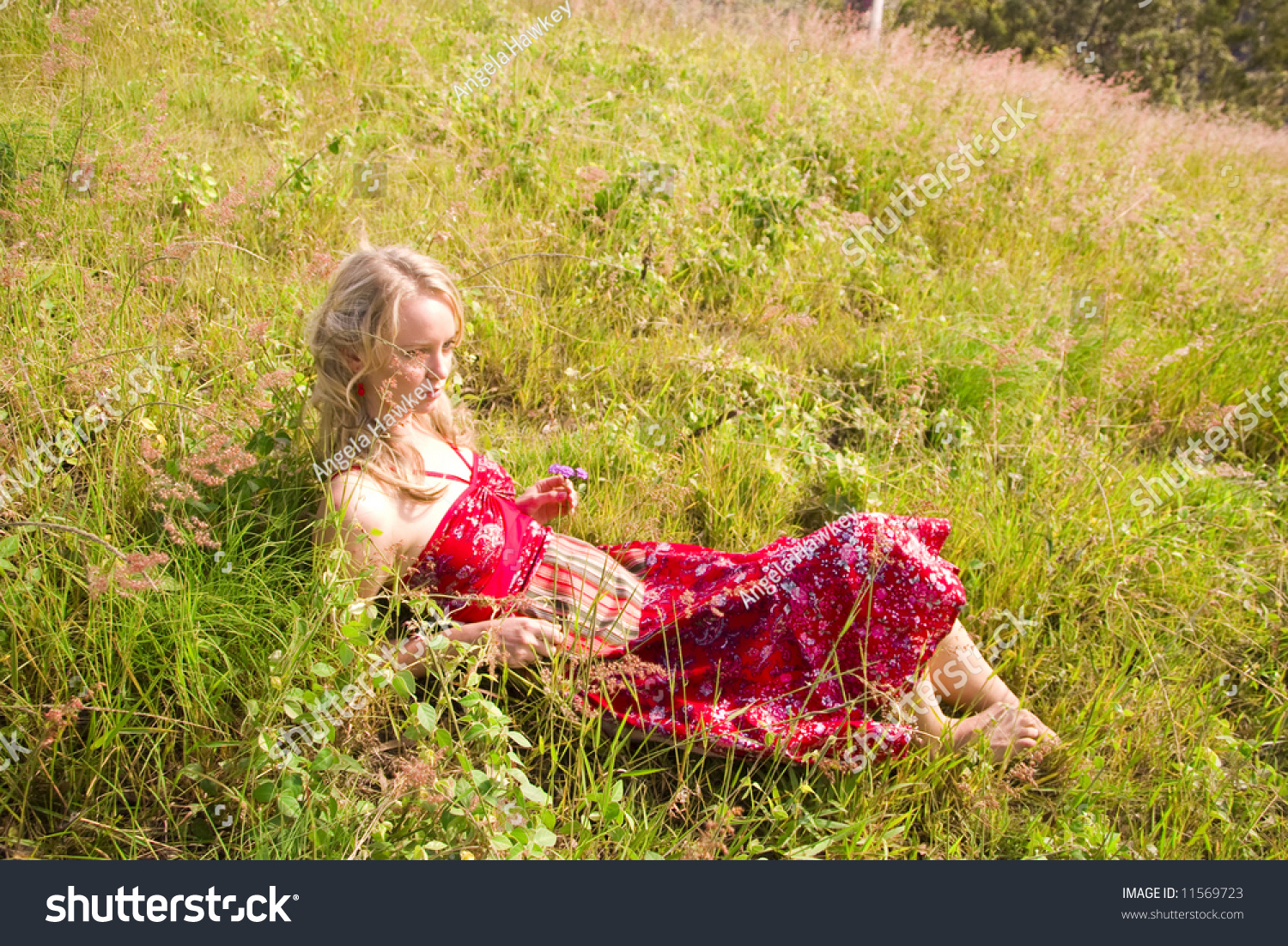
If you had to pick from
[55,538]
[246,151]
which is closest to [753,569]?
[55,538]

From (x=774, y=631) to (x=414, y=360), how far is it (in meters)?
1.06

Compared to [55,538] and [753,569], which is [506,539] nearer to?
[753,569]

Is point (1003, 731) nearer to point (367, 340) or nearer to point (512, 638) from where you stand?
point (512, 638)

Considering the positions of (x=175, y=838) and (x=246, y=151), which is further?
(x=246, y=151)

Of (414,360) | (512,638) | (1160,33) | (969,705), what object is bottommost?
(969,705)

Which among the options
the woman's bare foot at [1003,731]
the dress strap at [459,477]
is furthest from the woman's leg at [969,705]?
the dress strap at [459,477]

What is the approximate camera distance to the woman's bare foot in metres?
1.95

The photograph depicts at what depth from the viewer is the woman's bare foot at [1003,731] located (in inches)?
76.9

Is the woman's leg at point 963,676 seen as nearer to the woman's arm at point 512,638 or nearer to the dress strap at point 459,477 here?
the woman's arm at point 512,638

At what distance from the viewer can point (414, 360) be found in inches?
74.0

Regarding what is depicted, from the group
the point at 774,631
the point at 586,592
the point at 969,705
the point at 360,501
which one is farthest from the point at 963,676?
the point at 360,501

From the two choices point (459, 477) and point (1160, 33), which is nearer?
point (459, 477)

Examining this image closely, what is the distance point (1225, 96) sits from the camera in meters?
14.1

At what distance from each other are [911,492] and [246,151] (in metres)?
3.06
